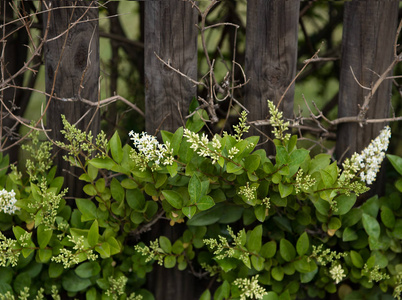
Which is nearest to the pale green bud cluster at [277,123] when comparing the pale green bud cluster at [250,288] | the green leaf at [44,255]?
the pale green bud cluster at [250,288]

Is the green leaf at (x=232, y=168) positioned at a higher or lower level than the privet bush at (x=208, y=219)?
higher

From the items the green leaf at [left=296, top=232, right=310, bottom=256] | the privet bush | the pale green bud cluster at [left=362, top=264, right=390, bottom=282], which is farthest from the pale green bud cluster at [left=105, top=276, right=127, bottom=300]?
the pale green bud cluster at [left=362, top=264, right=390, bottom=282]

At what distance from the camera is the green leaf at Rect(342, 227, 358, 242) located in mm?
2059

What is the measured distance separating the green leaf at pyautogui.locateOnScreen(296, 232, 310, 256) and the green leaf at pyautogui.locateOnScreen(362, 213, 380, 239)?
237 mm

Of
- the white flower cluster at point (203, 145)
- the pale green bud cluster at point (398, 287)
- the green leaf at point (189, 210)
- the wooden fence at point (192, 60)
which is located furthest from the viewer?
the pale green bud cluster at point (398, 287)

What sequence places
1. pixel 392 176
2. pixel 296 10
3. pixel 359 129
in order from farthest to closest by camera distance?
pixel 392 176 < pixel 359 129 < pixel 296 10

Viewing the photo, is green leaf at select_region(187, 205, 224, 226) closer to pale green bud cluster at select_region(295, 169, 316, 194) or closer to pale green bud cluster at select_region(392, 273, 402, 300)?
pale green bud cluster at select_region(295, 169, 316, 194)

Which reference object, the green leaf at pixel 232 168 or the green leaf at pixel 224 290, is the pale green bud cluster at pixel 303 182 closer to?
the green leaf at pixel 232 168

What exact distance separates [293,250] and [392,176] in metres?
0.79

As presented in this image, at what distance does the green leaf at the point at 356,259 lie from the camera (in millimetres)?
2066

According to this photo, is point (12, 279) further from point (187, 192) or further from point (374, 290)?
point (374, 290)

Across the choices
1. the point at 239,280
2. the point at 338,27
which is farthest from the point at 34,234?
the point at 338,27

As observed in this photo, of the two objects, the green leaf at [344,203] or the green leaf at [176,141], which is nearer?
→ the green leaf at [176,141]

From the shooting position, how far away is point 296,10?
1.95 meters
